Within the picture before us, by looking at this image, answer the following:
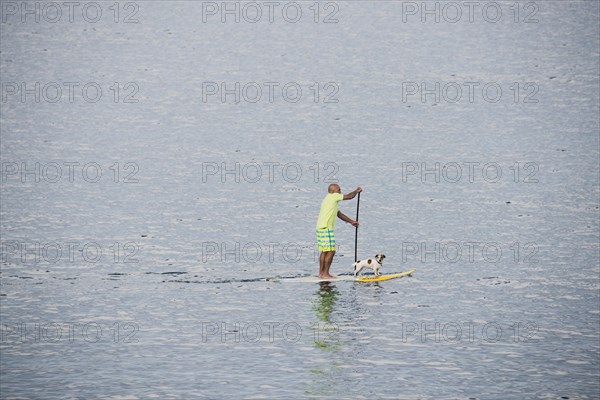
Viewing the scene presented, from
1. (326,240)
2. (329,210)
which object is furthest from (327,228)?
(329,210)

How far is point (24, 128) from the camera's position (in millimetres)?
58844

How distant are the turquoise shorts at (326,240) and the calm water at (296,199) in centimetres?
110

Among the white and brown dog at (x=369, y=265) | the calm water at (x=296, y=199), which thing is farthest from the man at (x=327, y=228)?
the calm water at (x=296, y=199)

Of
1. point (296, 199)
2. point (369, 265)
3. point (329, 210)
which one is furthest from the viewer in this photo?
point (296, 199)

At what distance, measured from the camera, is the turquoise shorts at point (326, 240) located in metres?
28.0

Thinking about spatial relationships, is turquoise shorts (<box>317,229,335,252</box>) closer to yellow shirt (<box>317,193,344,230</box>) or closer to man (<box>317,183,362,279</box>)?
man (<box>317,183,362,279</box>)

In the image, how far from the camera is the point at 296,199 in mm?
43031

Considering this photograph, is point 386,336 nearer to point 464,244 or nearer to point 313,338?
point 313,338

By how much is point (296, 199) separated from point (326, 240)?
1504 centimetres

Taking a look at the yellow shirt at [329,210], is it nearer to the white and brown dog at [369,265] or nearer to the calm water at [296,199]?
the white and brown dog at [369,265]

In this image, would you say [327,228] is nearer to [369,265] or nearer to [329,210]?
[329,210]

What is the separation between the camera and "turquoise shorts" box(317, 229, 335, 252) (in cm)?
2802

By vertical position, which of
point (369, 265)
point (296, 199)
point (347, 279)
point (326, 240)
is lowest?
point (347, 279)

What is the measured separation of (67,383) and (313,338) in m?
5.11
